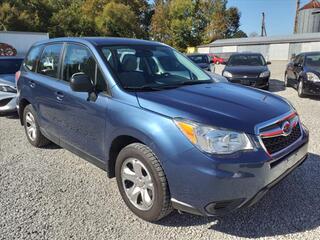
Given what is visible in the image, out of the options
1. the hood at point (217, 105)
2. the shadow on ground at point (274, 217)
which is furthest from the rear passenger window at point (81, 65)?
the shadow on ground at point (274, 217)

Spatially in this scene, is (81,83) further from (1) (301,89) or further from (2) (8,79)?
(1) (301,89)

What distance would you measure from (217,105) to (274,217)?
4.24 ft

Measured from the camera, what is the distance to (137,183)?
10.8ft

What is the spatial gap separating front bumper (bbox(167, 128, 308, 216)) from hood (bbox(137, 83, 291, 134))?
0.94ft

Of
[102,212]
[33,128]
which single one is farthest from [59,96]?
[102,212]

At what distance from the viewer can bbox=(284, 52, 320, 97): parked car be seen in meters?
9.89

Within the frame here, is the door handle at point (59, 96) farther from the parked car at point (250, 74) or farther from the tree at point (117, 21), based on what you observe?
the tree at point (117, 21)

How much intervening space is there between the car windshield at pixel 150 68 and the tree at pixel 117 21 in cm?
4835

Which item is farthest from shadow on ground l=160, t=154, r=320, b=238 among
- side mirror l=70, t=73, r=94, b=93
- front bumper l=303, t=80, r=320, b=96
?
front bumper l=303, t=80, r=320, b=96

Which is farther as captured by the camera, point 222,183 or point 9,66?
point 9,66

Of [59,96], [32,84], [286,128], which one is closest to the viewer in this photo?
[286,128]

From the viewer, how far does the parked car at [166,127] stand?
A: 9.02 ft

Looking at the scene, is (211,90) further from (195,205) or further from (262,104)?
(195,205)

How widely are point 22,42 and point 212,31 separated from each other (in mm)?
49407
